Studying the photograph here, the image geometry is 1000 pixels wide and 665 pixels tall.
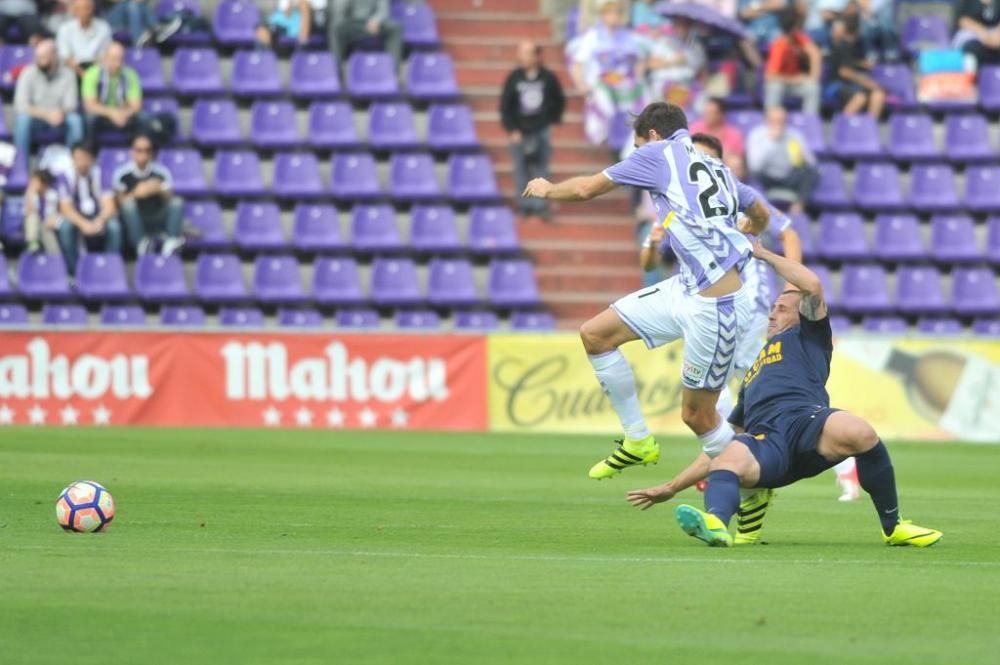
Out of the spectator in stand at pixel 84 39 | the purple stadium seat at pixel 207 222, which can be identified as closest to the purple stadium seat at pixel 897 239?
the purple stadium seat at pixel 207 222

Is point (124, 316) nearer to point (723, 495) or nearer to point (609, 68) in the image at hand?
point (609, 68)

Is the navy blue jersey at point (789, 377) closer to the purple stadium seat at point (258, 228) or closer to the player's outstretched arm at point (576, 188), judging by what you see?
the player's outstretched arm at point (576, 188)

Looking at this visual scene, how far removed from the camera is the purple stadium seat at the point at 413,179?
23.4 meters

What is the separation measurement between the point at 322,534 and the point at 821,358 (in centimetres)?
289

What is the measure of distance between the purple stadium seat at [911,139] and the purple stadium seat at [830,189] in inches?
37.2

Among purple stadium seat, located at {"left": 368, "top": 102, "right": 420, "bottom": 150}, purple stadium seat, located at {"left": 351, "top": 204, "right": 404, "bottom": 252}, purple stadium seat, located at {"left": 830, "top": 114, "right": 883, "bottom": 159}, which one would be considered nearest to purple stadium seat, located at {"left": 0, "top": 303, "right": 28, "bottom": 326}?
purple stadium seat, located at {"left": 351, "top": 204, "right": 404, "bottom": 252}

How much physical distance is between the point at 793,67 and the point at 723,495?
15.7 meters

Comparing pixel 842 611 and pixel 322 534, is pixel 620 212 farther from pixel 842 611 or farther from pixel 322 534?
pixel 842 611

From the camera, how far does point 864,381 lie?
2053 cm

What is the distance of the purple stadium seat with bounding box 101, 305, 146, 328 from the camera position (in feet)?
72.6

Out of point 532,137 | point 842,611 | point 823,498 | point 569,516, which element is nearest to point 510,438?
point 532,137

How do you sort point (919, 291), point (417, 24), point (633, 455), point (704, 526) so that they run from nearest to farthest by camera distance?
point (704, 526), point (633, 455), point (919, 291), point (417, 24)

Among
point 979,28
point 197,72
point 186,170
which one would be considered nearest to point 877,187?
point 979,28

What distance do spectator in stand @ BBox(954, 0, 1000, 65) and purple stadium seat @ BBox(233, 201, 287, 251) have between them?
31.9 feet
